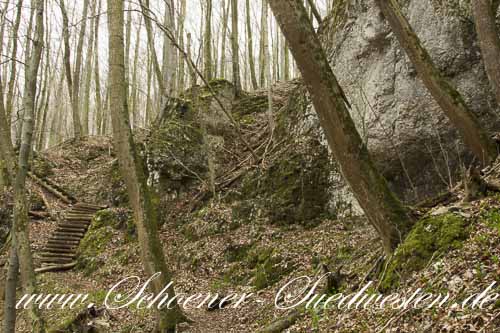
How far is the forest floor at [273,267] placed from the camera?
4.13 m

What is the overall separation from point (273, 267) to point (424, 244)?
14.0 ft

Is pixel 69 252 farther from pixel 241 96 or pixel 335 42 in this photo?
pixel 335 42

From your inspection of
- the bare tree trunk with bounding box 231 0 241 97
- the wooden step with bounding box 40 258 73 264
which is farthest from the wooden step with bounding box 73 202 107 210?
the bare tree trunk with bounding box 231 0 241 97

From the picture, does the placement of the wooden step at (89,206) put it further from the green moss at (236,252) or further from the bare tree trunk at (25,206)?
the bare tree trunk at (25,206)

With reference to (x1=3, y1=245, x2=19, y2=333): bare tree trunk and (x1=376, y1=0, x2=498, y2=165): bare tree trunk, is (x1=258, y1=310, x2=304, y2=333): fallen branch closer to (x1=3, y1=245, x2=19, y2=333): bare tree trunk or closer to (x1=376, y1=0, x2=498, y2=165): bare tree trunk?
(x1=376, y1=0, x2=498, y2=165): bare tree trunk

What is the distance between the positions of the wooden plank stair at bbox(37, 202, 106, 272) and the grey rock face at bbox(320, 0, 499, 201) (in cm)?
1000

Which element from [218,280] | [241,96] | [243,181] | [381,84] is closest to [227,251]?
[218,280]

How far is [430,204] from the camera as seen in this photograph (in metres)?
6.53

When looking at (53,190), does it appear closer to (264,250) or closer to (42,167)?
(42,167)

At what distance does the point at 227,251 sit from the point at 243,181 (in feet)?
8.80

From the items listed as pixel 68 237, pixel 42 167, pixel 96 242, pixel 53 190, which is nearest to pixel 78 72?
pixel 42 167

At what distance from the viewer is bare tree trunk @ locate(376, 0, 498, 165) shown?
22.7ft

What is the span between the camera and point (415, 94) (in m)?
9.44

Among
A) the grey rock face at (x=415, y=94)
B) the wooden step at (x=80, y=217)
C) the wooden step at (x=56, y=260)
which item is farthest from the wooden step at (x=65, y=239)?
the grey rock face at (x=415, y=94)
